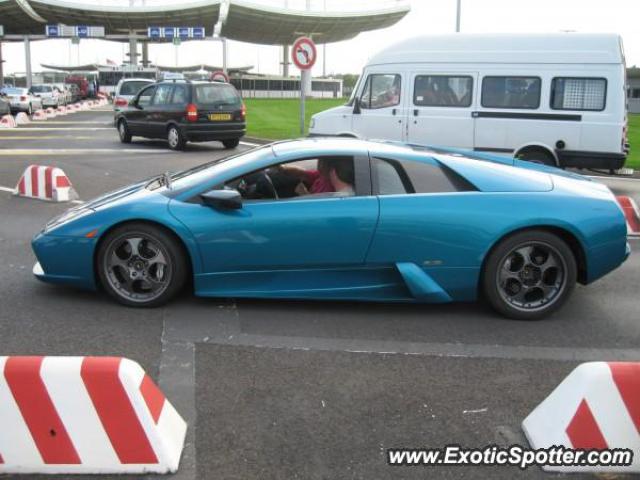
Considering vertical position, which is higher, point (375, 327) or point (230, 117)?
point (230, 117)

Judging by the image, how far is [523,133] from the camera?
11.4 metres

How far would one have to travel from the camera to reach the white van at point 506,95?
10.9 metres

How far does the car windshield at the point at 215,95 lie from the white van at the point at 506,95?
5.75 metres

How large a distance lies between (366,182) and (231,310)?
1322 millimetres

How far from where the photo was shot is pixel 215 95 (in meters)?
17.4

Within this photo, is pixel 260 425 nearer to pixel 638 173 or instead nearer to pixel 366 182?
pixel 366 182

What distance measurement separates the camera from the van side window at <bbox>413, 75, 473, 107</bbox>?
11.7 meters

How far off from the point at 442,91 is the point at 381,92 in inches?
45.6

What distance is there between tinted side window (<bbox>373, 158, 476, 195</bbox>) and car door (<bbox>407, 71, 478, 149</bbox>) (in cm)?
715

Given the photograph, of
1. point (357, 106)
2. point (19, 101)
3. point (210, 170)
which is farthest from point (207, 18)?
point (210, 170)

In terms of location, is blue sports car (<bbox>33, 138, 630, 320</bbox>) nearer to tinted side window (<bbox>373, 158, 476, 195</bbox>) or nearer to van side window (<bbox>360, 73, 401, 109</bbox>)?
tinted side window (<bbox>373, 158, 476, 195</bbox>)

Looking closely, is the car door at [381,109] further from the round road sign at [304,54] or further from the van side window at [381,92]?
the round road sign at [304,54]

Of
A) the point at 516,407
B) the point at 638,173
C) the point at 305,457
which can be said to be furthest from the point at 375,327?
the point at 638,173

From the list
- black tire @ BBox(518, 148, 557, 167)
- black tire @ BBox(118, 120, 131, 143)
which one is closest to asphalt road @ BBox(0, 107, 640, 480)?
black tire @ BBox(518, 148, 557, 167)
